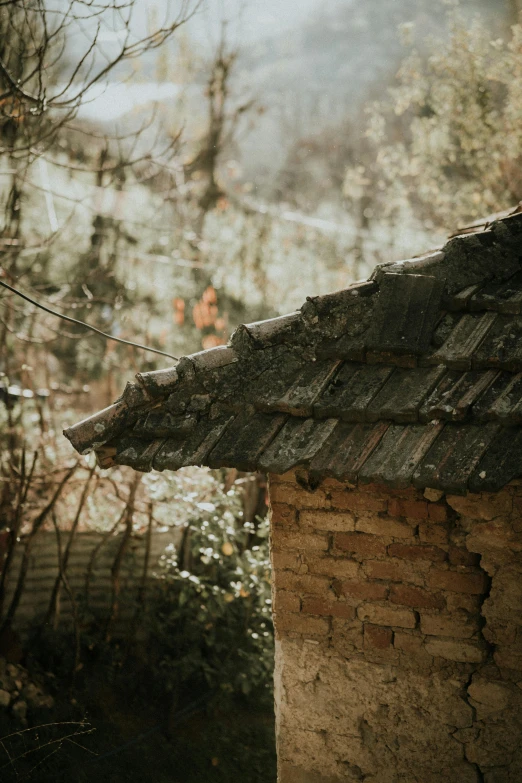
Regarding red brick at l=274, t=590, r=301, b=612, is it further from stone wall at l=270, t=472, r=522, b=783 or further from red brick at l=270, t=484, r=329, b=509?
red brick at l=270, t=484, r=329, b=509

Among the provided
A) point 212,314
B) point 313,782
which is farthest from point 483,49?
point 313,782

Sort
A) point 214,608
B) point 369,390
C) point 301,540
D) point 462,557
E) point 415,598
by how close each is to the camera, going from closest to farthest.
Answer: point 369,390 → point 462,557 → point 415,598 → point 301,540 → point 214,608

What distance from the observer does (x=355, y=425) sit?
2.86 metres

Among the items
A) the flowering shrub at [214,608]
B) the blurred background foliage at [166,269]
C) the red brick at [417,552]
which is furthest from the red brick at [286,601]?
the flowering shrub at [214,608]

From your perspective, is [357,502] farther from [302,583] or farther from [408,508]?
[302,583]

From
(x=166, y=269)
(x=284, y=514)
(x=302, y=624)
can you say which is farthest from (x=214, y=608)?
(x=166, y=269)

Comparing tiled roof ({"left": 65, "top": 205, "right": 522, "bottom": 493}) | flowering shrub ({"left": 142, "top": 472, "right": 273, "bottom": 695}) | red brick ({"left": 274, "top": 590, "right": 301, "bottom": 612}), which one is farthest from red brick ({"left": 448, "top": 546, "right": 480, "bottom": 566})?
flowering shrub ({"left": 142, "top": 472, "right": 273, "bottom": 695})

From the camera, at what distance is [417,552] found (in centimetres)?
318

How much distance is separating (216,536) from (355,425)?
12.1 feet

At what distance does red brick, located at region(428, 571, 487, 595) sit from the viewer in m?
3.09

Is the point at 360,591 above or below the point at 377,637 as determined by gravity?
above

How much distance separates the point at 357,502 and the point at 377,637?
0.70 metres

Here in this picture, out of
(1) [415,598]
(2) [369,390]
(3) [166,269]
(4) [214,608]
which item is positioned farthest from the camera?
(3) [166,269]

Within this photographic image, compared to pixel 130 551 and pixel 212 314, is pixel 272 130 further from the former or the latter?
pixel 130 551
